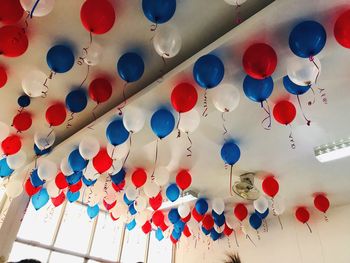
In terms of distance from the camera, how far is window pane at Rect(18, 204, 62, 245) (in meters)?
3.52

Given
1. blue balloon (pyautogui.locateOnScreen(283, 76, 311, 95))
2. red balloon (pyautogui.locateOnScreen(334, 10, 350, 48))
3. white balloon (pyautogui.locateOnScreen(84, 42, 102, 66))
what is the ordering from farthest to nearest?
white balloon (pyautogui.locateOnScreen(84, 42, 102, 66)) < blue balloon (pyautogui.locateOnScreen(283, 76, 311, 95)) < red balloon (pyautogui.locateOnScreen(334, 10, 350, 48))

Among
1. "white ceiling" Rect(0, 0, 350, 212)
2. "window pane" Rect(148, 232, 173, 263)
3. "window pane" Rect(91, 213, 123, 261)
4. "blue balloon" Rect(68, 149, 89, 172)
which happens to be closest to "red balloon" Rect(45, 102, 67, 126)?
"white ceiling" Rect(0, 0, 350, 212)

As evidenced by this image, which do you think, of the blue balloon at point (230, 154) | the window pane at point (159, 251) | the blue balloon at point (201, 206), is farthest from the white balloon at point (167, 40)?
the window pane at point (159, 251)

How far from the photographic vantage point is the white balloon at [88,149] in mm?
2354

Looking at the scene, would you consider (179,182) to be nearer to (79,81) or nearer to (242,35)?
(79,81)

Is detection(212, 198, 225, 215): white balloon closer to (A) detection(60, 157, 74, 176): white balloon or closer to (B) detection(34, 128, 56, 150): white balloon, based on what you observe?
(A) detection(60, 157, 74, 176): white balloon

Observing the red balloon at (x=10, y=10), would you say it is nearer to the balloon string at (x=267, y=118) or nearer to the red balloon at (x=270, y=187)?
the balloon string at (x=267, y=118)

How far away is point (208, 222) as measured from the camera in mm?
4074

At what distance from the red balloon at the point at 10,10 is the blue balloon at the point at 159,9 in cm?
70

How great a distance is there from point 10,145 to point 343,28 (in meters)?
2.59

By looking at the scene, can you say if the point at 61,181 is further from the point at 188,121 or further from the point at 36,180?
the point at 188,121

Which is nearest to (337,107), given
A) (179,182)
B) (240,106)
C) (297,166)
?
(240,106)

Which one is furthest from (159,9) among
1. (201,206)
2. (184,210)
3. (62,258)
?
(62,258)

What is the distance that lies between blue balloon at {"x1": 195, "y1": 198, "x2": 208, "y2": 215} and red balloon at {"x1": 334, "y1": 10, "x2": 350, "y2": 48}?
2.83 metres
